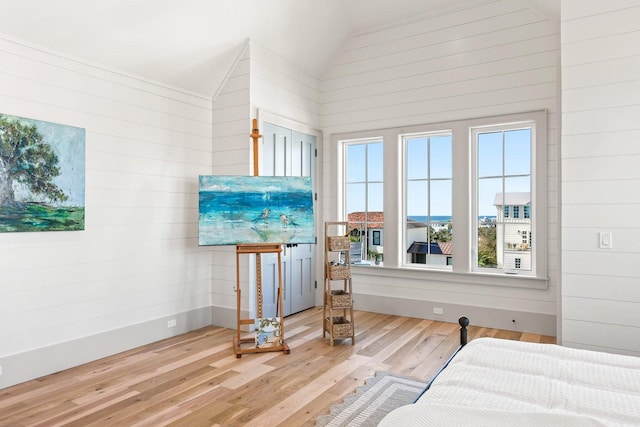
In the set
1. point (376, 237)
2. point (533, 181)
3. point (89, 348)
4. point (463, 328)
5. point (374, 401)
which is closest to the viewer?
point (463, 328)

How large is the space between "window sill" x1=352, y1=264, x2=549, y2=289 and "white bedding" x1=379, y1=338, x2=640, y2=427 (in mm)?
2439

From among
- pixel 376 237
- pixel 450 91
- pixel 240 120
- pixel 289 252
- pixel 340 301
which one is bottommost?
pixel 340 301

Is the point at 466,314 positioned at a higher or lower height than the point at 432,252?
lower

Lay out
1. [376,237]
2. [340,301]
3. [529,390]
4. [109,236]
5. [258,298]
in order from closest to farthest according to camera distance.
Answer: [529,390], [109,236], [258,298], [340,301], [376,237]

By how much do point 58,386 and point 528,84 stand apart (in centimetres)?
494

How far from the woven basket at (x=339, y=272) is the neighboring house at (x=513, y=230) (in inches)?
68.8

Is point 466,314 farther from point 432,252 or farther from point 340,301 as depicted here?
point 340,301

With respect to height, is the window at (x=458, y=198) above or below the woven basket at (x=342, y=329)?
above

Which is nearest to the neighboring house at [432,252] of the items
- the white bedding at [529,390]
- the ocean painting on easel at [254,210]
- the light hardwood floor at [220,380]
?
the light hardwood floor at [220,380]

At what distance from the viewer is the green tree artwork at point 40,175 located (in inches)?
122

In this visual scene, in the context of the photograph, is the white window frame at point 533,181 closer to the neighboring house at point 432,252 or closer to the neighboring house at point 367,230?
the neighboring house at point 432,252

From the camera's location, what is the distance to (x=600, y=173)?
2.98m

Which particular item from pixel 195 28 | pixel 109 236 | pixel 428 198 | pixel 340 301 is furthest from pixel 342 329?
pixel 195 28

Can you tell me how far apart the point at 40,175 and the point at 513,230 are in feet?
14.5
